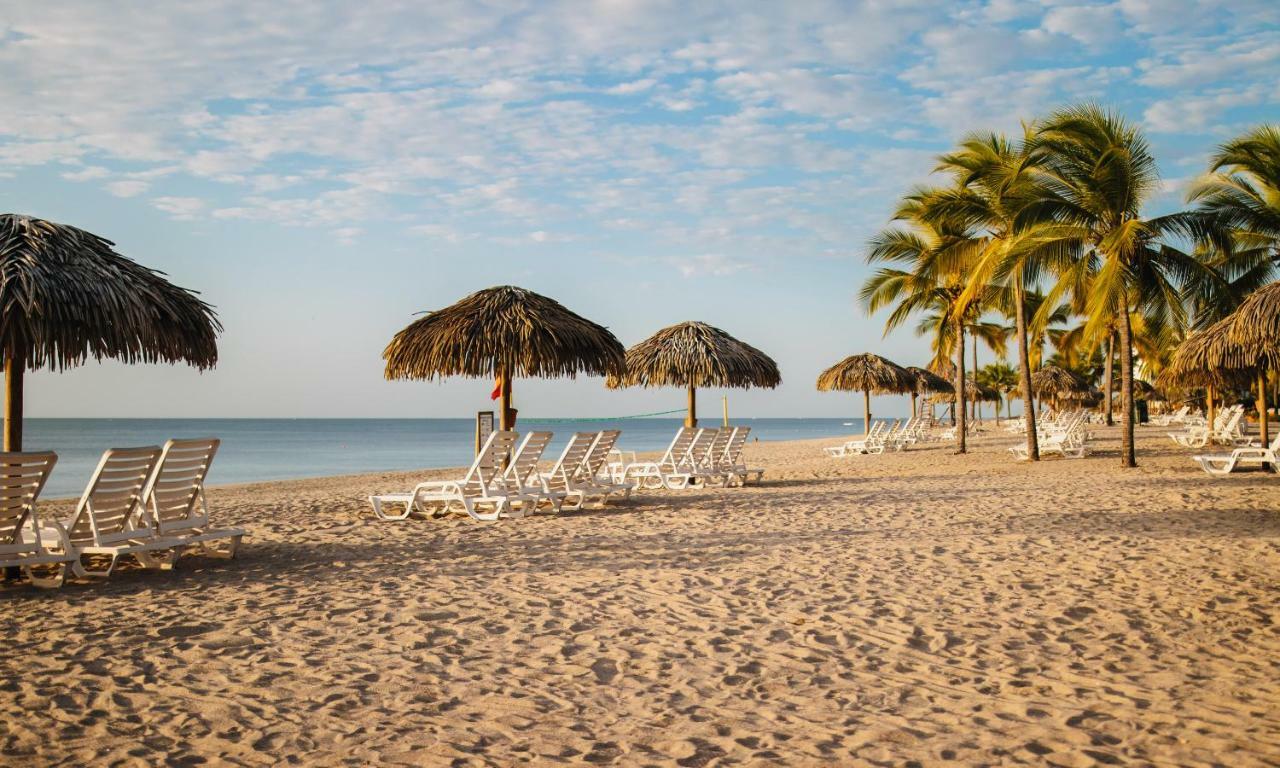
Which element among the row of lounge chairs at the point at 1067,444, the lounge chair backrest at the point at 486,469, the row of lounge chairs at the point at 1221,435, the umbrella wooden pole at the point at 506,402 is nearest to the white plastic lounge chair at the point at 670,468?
the umbrella wooden pole at the point at 506,402

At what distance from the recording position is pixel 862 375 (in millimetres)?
27438

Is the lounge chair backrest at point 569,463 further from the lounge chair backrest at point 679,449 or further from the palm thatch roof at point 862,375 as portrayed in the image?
the palm thatch roof at point 862,375

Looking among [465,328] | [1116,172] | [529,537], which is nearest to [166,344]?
[529,537]

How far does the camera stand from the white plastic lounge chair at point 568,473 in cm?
1038

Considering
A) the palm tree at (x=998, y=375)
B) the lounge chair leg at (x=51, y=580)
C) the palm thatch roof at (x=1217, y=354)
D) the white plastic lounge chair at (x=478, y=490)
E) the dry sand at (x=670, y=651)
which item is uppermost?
the palm tree at (x=998, y=375)

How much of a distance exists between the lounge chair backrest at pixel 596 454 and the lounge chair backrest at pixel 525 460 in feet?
3.79

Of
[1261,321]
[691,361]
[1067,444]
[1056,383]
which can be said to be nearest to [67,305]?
[691,361]

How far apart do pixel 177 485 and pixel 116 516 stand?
1.57 ft

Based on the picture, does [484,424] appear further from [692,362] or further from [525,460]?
[692,362]

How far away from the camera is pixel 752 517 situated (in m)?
9.83

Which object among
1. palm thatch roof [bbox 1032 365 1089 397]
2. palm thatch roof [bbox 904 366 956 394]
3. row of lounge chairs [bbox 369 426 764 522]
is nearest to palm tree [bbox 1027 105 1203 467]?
row of lounge chairs [bbox 369 426 764 522]

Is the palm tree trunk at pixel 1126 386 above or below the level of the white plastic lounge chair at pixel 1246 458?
above

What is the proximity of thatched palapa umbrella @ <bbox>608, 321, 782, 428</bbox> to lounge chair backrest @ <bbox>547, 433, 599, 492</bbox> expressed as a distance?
14.2 ft

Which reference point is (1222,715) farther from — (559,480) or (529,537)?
(559,480)
